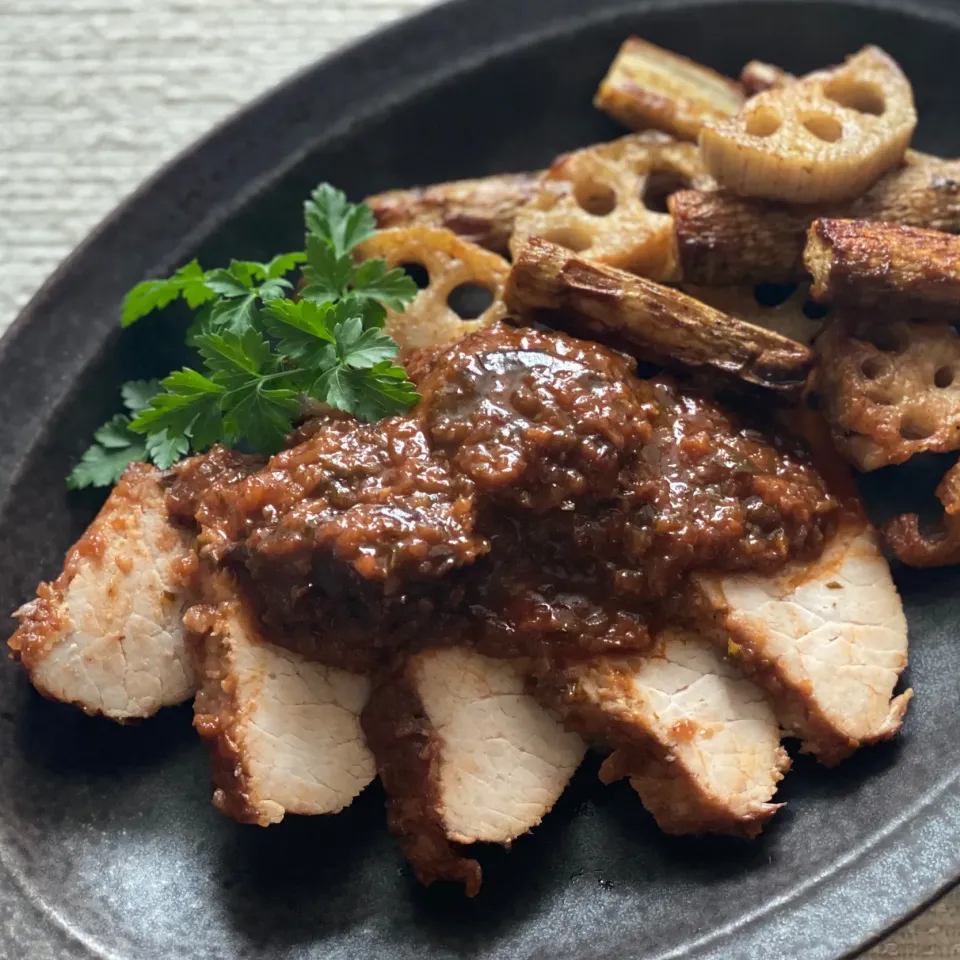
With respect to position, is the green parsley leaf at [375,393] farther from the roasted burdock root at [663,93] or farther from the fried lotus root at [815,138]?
the roasted burdock root at [663,93]

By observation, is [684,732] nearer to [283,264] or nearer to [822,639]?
[822,639]

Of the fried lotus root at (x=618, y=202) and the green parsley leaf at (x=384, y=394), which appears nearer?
the green parsley leaf at (x=384, y=394)

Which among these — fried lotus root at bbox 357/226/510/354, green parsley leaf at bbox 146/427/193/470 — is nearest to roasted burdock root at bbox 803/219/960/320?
fried lotus root at bbox 357/226/510/354

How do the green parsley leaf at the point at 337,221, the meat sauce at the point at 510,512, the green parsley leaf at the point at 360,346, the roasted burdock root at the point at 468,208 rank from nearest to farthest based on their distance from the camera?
the meat sauce at the point at 510,512 < the green parsley leaf at the point at 360,346 < the green parsley leaf at the point at 337,221 < the roasted burdock root at the point at 468,208

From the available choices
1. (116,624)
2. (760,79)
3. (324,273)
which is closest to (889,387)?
(760,79)

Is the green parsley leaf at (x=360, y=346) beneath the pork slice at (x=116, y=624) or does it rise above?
above

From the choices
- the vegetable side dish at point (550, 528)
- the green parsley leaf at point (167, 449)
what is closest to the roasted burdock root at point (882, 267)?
the vegetable side dish at point (550, 528)

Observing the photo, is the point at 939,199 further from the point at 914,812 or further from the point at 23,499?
the point at 23,499

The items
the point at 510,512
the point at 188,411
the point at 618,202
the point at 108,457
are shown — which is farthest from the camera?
the point at 618,202
